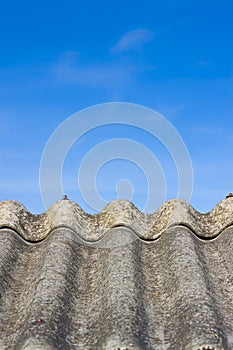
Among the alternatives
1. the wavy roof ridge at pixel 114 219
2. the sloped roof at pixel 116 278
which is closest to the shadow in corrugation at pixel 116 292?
the sloped roof at pixel 116 278

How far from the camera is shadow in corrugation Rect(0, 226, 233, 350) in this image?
2.75 metres

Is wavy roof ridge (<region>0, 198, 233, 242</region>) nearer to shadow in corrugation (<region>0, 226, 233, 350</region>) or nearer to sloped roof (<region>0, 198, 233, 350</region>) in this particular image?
sloped roof (<region>0, 198, 233, 350</region>)

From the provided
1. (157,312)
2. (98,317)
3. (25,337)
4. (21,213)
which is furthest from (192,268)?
(21,213)

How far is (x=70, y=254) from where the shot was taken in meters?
3.94

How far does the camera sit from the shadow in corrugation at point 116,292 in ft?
9.03

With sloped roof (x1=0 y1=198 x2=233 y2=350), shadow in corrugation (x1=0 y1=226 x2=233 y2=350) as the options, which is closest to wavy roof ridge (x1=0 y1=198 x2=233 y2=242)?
sloped roof (x1=0 y1=198 x2=233 y2=350)

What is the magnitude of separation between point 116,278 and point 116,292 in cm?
22

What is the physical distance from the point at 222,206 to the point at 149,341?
260 cm

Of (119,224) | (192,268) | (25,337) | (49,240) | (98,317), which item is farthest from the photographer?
(119,224)

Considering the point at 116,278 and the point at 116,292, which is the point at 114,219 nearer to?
the point at 116,278

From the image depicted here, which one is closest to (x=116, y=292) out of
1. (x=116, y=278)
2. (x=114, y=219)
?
(x=116, y=278)

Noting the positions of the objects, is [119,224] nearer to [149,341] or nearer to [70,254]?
[70,254]

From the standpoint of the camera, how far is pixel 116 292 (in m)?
3.19

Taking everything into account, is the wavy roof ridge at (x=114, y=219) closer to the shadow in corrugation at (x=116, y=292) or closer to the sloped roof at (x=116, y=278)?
the sloped roof at (x=116, y=278)
